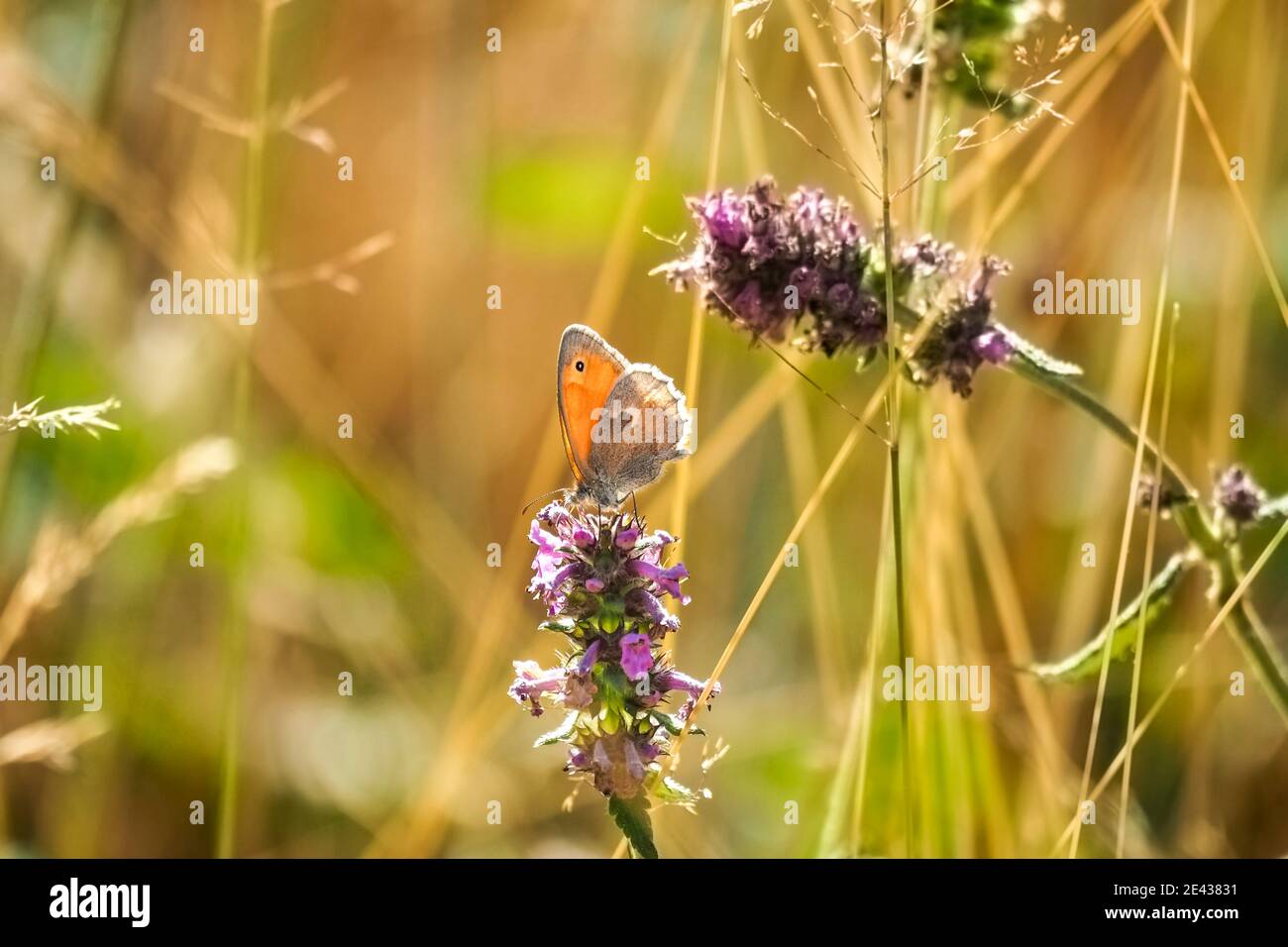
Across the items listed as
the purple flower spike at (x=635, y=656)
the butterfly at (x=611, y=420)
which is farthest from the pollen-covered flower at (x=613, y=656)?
the butterfly at (x=611, y=420)

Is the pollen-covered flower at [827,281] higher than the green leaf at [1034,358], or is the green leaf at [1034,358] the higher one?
the pollen-covered flower at [827,281]

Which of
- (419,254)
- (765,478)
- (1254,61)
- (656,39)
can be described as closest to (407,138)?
(419,254)

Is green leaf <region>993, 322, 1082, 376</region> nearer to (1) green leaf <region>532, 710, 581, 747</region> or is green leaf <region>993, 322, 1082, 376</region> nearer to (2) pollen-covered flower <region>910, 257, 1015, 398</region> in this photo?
(2) pollen-covered flower <region>910, 257, 1015, 398</region>

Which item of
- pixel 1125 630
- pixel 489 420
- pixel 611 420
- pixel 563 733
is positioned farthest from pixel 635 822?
pixel 489 420

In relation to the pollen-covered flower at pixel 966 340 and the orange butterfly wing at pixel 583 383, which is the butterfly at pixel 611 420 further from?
the pollen-covered flower at pixel 966 340

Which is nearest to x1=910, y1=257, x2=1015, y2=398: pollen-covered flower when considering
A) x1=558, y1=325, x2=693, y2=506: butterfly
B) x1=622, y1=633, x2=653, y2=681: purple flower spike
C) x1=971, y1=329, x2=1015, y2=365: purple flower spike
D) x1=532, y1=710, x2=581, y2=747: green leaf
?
x1=971, y1=329, x2=1015, y2=365: purple flower spike
